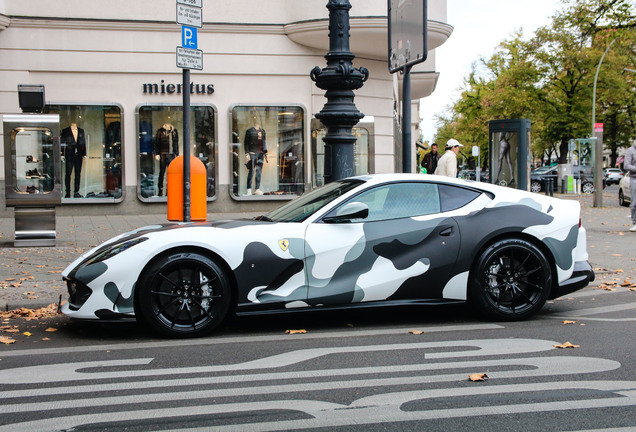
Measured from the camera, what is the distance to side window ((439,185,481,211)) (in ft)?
20.8

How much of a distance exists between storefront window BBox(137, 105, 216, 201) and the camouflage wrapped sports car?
11535mm

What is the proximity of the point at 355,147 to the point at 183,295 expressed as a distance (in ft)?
44.4

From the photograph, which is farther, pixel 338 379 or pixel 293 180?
pixel 293 180

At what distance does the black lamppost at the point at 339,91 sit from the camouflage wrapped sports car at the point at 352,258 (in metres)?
2.09

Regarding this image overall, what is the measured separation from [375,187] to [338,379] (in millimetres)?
2128

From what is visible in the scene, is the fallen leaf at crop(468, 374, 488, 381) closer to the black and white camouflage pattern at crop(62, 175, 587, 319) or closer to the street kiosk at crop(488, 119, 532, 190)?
the black and white camouflage pattern at crop(62, 175, 587, 319)

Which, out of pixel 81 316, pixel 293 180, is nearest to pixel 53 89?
pixel 293 180

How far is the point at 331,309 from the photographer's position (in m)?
5.96

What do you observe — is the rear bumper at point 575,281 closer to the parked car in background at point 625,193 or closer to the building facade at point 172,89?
the building facade at point 172,89

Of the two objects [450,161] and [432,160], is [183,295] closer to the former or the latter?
[450,161]

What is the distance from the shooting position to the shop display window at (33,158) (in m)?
11.4

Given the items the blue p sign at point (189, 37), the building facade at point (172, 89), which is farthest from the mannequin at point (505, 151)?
the blue p sign at point (189, 37)

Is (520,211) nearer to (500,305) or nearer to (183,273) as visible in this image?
(500,305)

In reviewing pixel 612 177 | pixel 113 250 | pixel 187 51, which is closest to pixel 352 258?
pixel 113 250
